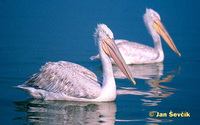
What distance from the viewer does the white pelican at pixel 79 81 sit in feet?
19.8

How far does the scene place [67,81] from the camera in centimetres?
613

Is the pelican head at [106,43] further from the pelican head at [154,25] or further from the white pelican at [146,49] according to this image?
the pelican head at [154,25]

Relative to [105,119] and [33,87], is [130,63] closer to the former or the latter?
[33,87]

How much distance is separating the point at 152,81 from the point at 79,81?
2.21 metres

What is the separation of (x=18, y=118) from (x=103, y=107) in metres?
1.25

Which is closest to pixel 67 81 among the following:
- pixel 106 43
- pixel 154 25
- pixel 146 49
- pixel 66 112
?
pixel 66 112

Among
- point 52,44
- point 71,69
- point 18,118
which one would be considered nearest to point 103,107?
point 71,69

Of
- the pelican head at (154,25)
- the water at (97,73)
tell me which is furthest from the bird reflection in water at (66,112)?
the pelican head at (154,25)

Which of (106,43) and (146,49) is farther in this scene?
(146,49)

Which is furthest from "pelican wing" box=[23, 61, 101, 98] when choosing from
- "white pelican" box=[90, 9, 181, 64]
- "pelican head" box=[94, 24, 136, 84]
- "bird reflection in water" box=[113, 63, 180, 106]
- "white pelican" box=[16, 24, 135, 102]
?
"white pelican" box=[90, 9, 181, 64]

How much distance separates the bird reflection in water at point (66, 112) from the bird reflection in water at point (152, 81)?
75 centimetres

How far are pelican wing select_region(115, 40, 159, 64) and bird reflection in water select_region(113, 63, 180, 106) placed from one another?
20 centimetres

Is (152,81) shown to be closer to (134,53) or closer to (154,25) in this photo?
(134,53)

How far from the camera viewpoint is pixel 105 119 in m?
5.31
